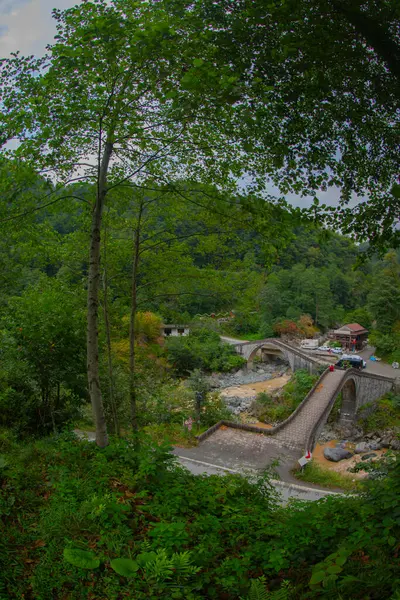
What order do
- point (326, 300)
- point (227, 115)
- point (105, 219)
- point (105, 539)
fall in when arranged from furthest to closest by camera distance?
point (326, 300), point (105, 219), point (227, 115), point (105, 539)

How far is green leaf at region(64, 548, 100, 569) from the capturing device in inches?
94.0

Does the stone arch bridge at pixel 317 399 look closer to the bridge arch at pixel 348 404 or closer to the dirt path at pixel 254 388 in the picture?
the bridge arch at pixel 348 404

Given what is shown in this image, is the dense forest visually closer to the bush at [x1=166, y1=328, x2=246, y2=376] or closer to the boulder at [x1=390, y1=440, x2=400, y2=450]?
the boulder at [x1=390, y1=440, x2=400, y2=450]

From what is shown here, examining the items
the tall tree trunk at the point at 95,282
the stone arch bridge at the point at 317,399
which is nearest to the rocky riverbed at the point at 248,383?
the stone arch bridge at the point at 317,399

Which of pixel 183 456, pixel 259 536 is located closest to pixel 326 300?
pixel 183 456

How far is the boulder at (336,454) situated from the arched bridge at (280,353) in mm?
11775

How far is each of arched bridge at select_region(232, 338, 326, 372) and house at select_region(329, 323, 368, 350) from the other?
7448mm

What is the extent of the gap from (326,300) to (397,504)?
159ft

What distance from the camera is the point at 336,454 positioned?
19234 millimetres

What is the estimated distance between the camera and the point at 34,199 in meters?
4.41

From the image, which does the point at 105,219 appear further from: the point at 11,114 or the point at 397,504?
the point at 397,504

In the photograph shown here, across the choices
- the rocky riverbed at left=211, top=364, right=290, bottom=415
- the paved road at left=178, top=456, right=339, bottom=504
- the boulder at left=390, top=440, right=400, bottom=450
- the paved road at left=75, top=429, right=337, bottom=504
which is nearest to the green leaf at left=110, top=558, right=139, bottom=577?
the paved road at left=178, top=456, right=339, bottom=504

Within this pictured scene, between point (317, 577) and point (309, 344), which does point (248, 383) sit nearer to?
point (309, 344)

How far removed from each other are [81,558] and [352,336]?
43533 mm
